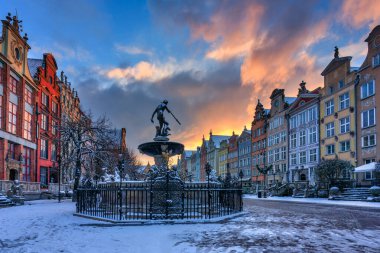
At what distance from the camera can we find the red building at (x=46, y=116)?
152ft

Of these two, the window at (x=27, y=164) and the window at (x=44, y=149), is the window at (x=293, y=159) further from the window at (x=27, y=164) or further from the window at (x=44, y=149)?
the window at (x=27, y=164)

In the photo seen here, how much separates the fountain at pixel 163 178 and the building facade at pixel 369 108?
25.0 m

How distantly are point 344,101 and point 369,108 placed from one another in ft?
17.4

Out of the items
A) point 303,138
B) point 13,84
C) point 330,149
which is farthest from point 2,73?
point 303,138

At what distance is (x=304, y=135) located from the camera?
5491 centimetres

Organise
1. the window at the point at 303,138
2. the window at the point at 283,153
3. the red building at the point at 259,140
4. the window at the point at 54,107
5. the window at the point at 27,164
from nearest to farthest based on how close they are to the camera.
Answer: the window at the point at 27,164 < the window at the point at 54,107 < the window at the point at 303,138 < the window at the point at 283,153 < the red building at the point at 259,140

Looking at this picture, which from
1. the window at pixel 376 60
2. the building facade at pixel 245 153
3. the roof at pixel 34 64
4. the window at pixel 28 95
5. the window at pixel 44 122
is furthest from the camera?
the building facade at pixel 245 153

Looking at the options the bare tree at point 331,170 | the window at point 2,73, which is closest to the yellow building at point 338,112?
the bare tree at point 331,170

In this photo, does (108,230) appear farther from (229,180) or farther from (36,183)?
(36,183)

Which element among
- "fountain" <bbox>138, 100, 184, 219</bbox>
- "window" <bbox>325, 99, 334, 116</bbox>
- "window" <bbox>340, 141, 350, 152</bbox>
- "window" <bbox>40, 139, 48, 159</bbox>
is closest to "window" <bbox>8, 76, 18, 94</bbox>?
"window" <bbox>40, 139, 48, 159</bbox>

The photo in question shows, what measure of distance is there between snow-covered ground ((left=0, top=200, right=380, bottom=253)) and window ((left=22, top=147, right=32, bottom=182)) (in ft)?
95.5

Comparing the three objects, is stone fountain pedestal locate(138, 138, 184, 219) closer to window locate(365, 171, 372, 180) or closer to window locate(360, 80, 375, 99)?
window locate(365, 171, 372, 180)

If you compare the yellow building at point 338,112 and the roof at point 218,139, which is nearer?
the yellow building at point 338,112

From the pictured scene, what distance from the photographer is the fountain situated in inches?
592
